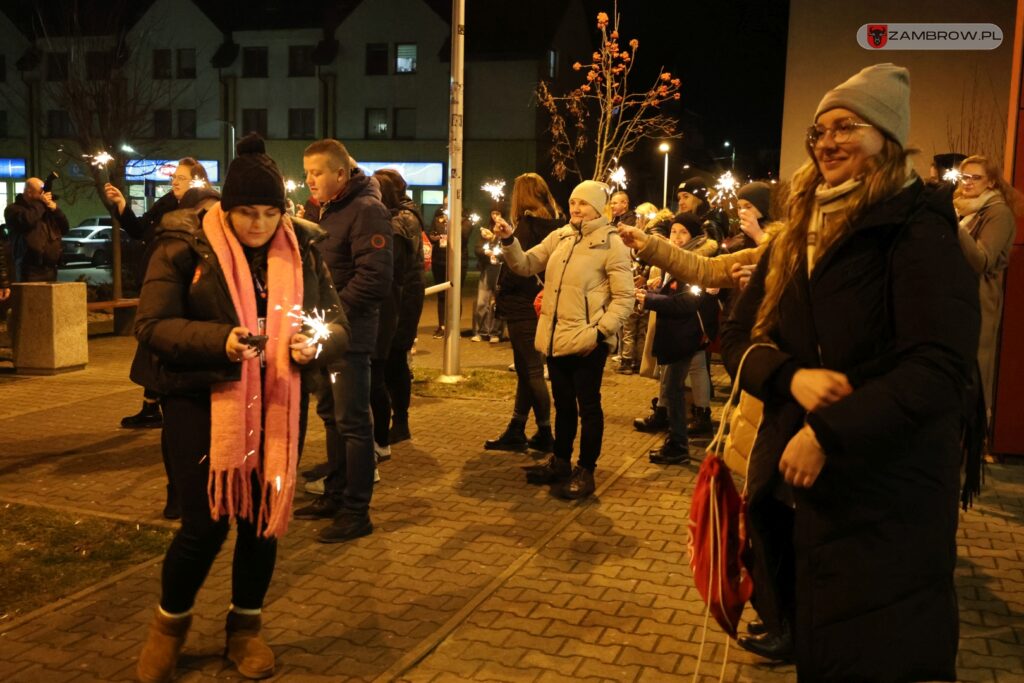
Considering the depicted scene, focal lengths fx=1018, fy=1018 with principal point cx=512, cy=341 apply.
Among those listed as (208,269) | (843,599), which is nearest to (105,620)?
(208,269)

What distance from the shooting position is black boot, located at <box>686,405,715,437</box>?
9.16 metres

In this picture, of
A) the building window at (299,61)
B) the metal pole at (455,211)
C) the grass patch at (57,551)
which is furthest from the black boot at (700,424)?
the building window at (299,61)

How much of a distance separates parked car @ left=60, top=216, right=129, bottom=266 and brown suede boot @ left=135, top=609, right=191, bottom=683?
1018 inches

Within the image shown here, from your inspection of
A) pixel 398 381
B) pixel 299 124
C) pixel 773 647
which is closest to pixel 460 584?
pixel 773 647

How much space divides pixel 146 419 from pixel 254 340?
554 cm

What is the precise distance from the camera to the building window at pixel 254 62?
163ft

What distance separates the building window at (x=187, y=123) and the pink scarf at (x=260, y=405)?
161 ft

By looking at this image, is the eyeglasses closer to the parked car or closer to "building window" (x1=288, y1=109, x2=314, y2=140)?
the parked car

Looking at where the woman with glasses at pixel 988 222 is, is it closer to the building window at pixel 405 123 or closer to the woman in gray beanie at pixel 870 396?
the woman in gray beanie at pixel 870 396

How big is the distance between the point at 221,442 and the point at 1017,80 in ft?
23.8

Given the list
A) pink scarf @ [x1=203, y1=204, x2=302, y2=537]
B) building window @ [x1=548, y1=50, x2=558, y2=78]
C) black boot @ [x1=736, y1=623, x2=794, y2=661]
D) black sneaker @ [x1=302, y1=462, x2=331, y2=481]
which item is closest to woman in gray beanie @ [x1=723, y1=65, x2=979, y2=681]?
black boot @ [x1=736, y1=623, x2=794, y2=661]

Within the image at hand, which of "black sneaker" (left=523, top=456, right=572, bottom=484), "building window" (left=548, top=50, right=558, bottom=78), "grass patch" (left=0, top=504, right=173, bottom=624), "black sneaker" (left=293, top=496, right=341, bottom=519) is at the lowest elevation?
"grass patch" (left=0, top=504, right=173, bottom=624)

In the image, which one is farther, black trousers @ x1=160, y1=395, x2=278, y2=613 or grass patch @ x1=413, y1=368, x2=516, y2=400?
grass patch @ x1=413, y1=368, x2=516, y2=400

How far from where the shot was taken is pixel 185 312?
400 centimetres
